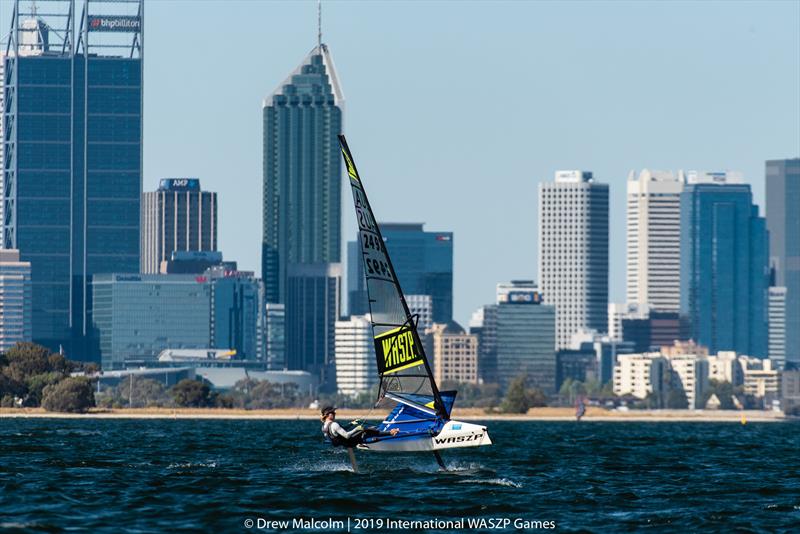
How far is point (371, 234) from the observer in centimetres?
6706

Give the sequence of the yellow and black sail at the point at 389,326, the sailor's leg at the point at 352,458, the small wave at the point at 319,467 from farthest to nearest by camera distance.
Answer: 1. the small wave at the point at 319,467
2. the yellow and black sail at the point at 389,326
3. the sailor's leg at the point at 352,458

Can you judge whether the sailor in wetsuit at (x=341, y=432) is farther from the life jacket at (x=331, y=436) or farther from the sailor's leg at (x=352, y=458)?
the sailor's leg at (x=352, y=458)

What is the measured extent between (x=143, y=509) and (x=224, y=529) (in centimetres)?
509

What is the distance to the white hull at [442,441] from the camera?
208 feet

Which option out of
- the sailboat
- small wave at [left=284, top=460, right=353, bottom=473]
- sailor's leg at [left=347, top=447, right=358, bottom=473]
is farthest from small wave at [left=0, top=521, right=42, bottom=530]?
small wave at [left=284, top=460, right=353, bottom=473]

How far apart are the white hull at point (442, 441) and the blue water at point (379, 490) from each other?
3.80 ft

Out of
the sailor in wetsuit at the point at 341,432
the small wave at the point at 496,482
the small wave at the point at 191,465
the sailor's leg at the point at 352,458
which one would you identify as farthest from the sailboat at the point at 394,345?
the small wave at the point at 191,465

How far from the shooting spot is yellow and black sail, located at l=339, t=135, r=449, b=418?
66062 millimetres

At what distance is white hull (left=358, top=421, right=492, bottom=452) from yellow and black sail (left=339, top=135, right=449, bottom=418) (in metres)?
2.43

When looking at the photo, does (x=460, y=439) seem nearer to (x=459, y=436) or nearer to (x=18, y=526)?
(x=459, y=436)

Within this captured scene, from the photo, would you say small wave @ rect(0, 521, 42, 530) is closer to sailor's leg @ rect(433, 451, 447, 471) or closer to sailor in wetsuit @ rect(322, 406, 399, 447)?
sailor in wetsuit @ rect(322, 406, 399, 447)

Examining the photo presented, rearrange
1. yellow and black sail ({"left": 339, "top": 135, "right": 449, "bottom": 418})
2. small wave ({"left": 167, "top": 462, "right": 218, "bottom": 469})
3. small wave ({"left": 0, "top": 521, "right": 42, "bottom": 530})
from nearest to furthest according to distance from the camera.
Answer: small wave ({"left": 0, "top": 521, "right": 42, "bottom": 530}) → yellow and black sail ({"left": 339, "top": 135, "right": 449, "bottom": 418}) → small wave ({"left": 167, "top": 462, "right": 218, "bottom": 469})

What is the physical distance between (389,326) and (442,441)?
508 cm

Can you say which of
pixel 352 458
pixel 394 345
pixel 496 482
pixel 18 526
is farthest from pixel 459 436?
pixel 18 526
